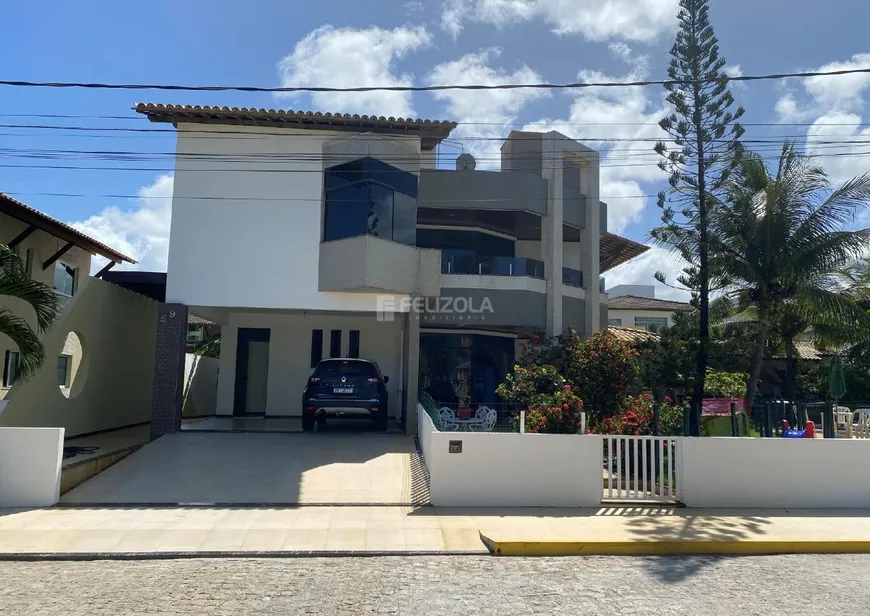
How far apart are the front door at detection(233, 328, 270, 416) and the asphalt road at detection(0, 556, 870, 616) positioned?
35.0ft

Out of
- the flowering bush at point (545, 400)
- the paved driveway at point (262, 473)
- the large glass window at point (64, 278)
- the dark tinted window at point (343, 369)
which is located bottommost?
the paved driveway at point (262, 473)

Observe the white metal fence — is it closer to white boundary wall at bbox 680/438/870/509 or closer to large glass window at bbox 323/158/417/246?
white boundary wall at bbox 680/438/870/509

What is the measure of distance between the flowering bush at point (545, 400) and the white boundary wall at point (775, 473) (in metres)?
1.65

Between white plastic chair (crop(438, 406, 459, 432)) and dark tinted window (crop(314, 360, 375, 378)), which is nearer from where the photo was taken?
white plastic chair (crop(438, 406, 459, 432))

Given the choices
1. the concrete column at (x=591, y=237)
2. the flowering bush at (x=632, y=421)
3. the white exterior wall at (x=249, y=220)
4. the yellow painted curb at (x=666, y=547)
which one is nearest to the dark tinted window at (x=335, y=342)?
the white exterior wall at (x=249, y=220)

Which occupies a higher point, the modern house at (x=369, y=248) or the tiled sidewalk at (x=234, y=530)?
the modern house at (x=369, y=248)

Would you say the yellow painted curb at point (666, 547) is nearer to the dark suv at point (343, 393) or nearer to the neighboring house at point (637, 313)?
the dark suv at point (343, 393)

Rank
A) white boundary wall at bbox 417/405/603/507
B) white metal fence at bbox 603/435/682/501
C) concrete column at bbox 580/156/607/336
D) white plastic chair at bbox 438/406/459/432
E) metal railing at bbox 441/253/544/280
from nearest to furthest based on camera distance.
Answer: white boundary wall at bbox 417/405/603/507 → white metal fence at bbox 603/435/682/501 → white plastic chair at bbox 438/406/459/432 → metal railing at bbox 441/253/544/280 → concrete column at bbox 580/156/607/336

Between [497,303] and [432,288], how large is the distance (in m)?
2.05

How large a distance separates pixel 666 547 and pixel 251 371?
496 inches

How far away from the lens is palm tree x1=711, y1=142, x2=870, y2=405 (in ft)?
→ 44.0

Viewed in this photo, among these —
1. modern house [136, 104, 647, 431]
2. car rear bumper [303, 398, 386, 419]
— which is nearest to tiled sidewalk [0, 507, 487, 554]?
car rear bumper [303, 398, 386, 419]

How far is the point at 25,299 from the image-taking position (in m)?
9.12

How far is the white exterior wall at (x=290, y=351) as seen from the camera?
16406 millimetres
